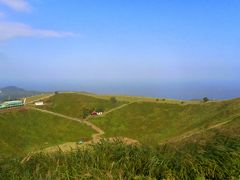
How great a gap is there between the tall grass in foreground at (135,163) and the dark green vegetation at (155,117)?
2971 inches

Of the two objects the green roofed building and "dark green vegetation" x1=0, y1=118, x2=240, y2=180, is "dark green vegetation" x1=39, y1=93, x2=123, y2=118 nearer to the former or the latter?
the green roofed building

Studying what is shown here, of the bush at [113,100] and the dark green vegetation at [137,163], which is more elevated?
the dark green vegetation at [137,163]

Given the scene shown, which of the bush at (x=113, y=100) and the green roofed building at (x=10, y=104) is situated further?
the bush at (x=113, y=100)

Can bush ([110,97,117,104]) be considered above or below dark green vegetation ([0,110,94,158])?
above

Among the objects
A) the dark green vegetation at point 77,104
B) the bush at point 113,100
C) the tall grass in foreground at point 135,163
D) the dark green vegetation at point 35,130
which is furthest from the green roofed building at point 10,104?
the tall grass in foreground at point 135,163

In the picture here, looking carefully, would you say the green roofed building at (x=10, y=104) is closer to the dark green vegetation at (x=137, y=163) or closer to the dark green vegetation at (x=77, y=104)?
the dark green vegetation at (x=77, y=104)

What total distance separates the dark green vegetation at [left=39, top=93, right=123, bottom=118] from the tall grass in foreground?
311ft

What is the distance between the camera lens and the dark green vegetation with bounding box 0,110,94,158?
81500mm

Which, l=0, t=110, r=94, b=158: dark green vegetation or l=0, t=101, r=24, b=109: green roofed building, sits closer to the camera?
l=0, t=110, r=94, b=158: dark green vegetation

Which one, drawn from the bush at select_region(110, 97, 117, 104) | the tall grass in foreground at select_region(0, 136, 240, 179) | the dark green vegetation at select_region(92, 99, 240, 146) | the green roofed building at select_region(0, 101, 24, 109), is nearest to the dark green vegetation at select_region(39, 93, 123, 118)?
the bush at select_region(110, 97, 117, 104)

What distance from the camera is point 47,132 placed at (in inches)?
3615

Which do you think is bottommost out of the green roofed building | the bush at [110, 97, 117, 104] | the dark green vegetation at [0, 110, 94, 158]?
the dark green vegetation at [0, 110, 94, 158]

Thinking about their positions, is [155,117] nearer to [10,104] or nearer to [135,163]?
[10,104]

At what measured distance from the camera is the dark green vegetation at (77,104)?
356 feet
